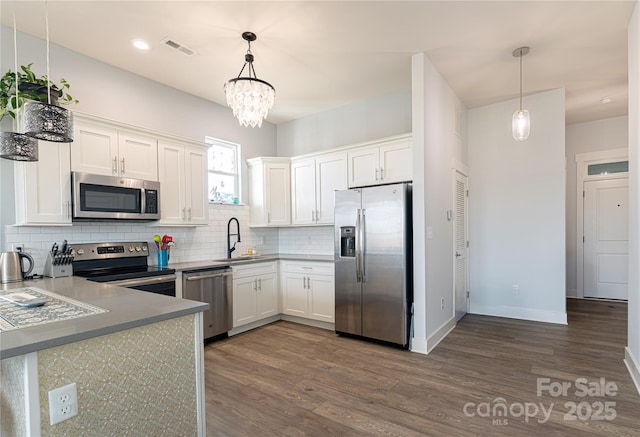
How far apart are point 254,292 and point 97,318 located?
285cm

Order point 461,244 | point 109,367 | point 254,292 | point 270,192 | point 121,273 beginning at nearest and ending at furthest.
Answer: point 109,367 → point 121,273 → point 254,292 → point 461,244 → point 270,192

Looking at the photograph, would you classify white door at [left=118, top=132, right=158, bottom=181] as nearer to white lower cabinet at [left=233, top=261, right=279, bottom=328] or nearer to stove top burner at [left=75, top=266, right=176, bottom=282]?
stove top burner at [left=75, top=266, right=176, bottom=282]

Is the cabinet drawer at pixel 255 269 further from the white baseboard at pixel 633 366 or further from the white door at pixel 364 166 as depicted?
the white baseboard at pixel 633 366

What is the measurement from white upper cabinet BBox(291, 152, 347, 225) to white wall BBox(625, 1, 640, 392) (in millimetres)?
2795

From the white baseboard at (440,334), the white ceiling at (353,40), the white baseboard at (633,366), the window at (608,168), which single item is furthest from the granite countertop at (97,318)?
the window at (608,168)

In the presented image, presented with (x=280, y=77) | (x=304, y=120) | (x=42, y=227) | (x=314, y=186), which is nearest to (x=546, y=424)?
(x=314, y=186)

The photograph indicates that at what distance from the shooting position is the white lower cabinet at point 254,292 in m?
3.99

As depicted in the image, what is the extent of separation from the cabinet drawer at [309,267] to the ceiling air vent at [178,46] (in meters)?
2.68

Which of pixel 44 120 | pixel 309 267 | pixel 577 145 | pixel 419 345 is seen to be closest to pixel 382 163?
pixel 309 267

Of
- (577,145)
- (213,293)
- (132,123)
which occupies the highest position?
(577,145)

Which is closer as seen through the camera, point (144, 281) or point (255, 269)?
point (144, 281)

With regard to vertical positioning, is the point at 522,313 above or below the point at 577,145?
below

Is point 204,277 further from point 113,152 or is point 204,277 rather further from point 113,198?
point 113,152

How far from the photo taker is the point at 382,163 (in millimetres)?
4078
